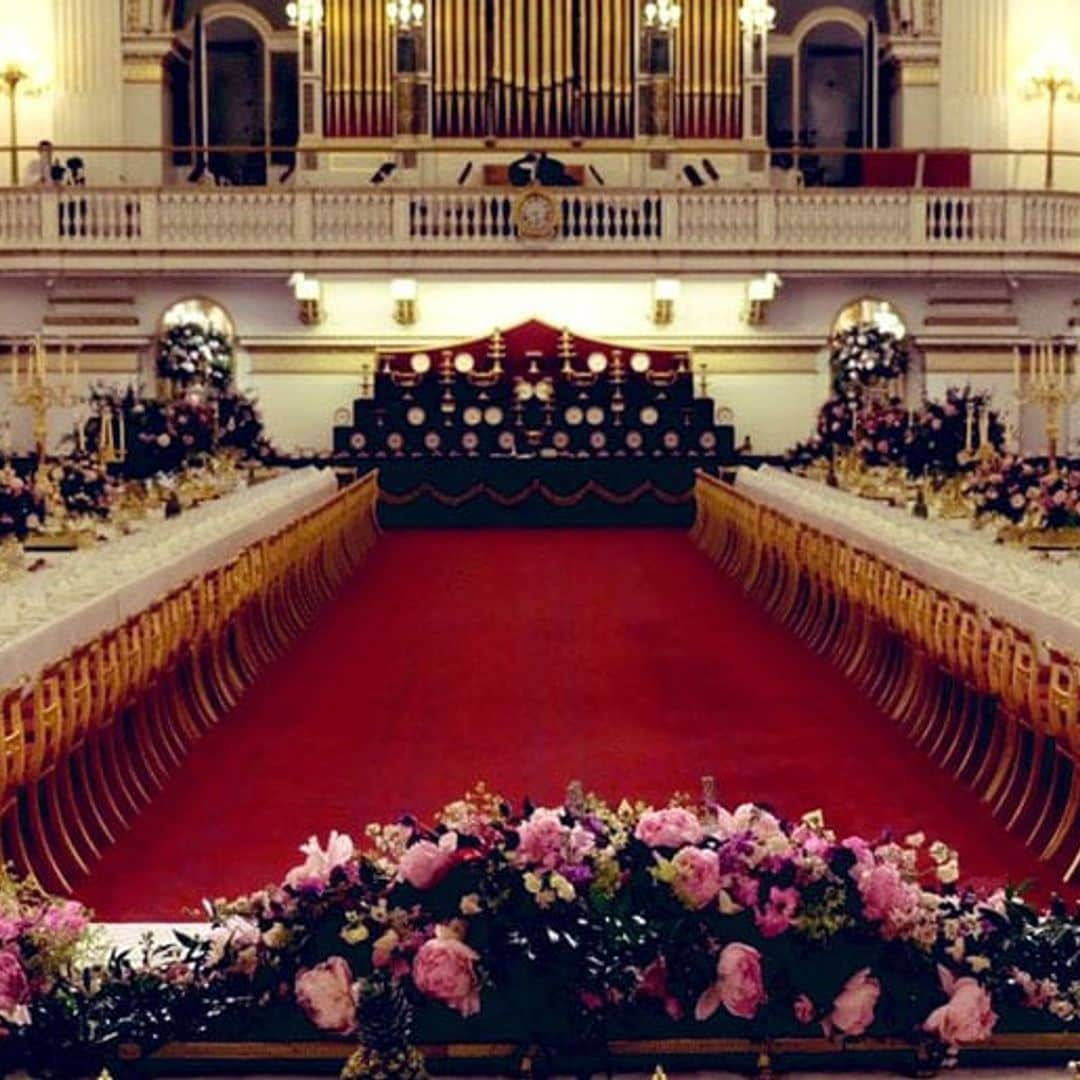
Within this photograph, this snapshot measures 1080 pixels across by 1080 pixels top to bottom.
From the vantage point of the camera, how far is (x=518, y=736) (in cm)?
998

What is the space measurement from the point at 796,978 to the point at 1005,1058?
34cm

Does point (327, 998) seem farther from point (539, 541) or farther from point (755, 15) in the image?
point (755, 15)

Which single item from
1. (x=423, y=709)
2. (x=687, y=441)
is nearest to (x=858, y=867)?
(x=423, y=709)

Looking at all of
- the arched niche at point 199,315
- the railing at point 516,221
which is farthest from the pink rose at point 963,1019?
the arched niche at point 199,315

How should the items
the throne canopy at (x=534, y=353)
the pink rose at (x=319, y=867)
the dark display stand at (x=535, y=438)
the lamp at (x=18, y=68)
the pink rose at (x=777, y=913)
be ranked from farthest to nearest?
1. the lamp at (x=18, y=68)
2. the throne canopy at (x=534, y=353)
3. the dark display stand at (x=535, y=438)
4. the pink rose at (x=319, y=867)
5. the pink rose at (x=777, y=913)

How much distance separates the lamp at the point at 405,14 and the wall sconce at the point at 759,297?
5356mm

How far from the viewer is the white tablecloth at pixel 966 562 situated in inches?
338

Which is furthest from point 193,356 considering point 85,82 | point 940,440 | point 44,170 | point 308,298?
point 940,440

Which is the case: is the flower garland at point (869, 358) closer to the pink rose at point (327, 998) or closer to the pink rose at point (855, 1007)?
the pink rose at point (855, 1007)

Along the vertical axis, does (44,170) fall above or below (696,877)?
above

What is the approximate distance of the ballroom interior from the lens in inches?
136

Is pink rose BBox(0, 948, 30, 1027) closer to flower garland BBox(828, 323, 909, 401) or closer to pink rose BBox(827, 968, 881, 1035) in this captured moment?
pink rose BBox(827, 968, 881, 1035)

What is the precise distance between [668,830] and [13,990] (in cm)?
103

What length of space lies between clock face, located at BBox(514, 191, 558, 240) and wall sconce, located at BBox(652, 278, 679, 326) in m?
1.57
